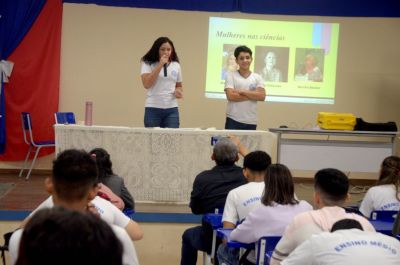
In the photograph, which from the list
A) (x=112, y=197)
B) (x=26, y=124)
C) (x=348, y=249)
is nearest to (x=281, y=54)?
(x=26, y=124)

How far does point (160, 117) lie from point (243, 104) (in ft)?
2.63

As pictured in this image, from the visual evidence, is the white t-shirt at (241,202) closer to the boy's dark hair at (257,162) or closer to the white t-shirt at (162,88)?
the boy's dark hair at (257,162)

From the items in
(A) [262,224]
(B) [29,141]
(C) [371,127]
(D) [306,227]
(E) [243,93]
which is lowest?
(B) [29,141]

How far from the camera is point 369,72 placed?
7801 millimetres

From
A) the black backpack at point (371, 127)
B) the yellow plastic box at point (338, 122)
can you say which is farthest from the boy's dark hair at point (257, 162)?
the black backpack at point (371, 127)

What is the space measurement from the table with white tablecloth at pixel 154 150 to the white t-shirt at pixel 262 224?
7.33 feet

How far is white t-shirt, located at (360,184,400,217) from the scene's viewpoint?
354 cm

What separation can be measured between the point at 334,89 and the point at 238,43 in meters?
1.47

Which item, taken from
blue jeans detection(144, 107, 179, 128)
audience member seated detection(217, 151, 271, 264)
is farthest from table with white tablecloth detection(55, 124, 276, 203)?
audience member seated detection(217, 151, 271, 264)

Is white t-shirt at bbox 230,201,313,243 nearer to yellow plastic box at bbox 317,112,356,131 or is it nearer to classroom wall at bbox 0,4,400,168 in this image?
yellow plastic box at bbox 317,112,356,131

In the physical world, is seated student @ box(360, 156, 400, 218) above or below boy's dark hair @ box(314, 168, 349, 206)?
below

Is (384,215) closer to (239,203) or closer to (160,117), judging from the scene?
(239,203)

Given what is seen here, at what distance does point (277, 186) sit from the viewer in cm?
280

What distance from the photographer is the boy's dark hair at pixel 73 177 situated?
1891 mm
